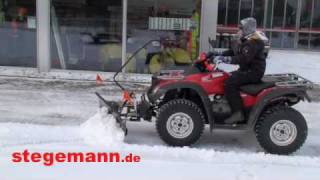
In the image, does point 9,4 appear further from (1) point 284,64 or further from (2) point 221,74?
(1) point 284,64

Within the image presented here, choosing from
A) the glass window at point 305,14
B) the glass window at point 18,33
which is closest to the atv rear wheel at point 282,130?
the glass window at point 18,33

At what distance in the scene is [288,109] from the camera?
19.7 feet

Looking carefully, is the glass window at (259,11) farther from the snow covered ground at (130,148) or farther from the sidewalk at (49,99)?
the snow covered ground at (130,148)

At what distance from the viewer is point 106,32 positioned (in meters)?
11.3

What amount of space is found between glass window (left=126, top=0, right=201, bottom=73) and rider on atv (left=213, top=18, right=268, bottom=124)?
491cm

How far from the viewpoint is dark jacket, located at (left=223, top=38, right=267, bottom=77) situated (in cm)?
601

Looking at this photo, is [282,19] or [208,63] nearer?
[208,63]

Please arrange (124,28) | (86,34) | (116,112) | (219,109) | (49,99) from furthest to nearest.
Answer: (86,34) < (124,28) < (49,99) < (116,112) < (219,109)

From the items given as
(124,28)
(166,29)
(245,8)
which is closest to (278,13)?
(245,8)

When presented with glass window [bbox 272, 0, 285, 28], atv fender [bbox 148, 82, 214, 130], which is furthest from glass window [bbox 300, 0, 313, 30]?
atv fender [bbox 148, 82, 214, 130]

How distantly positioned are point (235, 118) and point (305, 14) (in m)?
15.1

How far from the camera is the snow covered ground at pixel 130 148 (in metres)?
5.22

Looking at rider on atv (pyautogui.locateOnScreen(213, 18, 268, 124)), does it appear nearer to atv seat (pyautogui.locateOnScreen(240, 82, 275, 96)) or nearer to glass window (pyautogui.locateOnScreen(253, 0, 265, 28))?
atv seat (pyautogui.locateOnScreen(240, 82, 275, 96))

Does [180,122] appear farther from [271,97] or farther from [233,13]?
[233,13]
